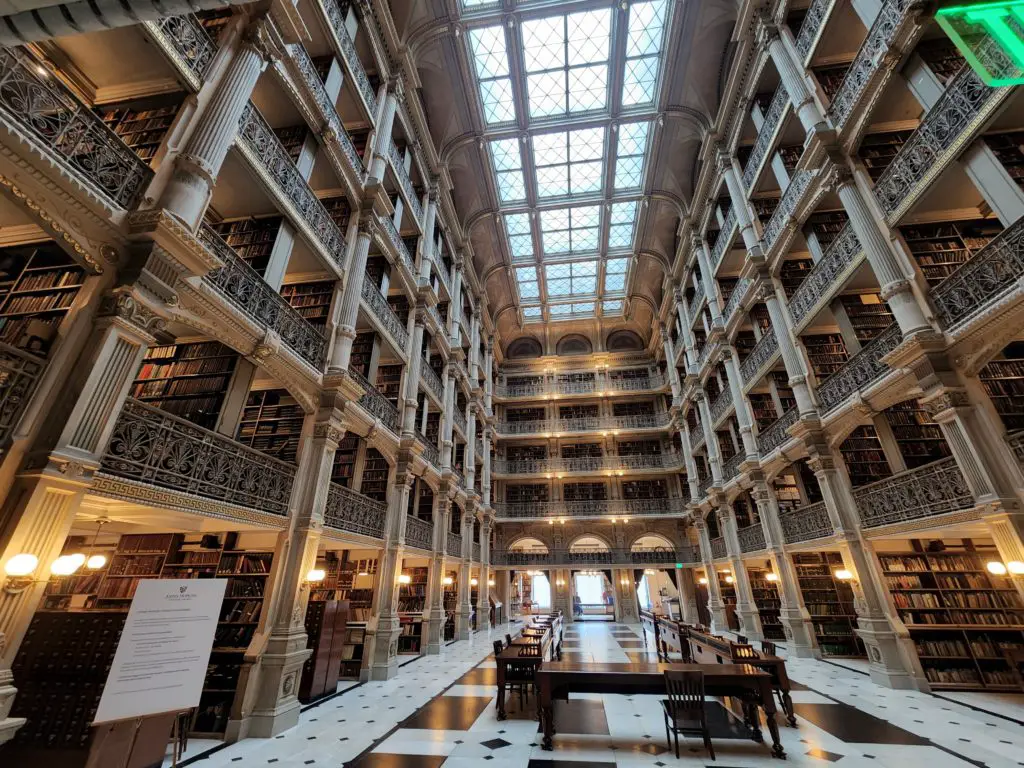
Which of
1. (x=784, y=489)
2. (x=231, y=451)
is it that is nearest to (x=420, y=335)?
(x=231, y=451)

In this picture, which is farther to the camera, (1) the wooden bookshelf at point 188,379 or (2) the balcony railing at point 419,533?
(2) the balcony railing at point 419,533

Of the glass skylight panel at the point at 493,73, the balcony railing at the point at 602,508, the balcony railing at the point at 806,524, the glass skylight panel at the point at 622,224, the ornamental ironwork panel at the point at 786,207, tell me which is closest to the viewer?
the ornamental ironwork panel at the point at 786,207

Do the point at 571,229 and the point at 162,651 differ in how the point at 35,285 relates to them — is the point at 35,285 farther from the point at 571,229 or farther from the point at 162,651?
the point at 571,229

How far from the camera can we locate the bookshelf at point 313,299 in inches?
304

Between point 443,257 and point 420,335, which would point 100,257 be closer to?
point 420,335

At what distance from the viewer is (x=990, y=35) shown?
212 centimetres

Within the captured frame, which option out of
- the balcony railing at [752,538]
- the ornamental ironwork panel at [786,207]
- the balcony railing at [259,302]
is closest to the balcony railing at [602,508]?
the balcony railing at [752,538]

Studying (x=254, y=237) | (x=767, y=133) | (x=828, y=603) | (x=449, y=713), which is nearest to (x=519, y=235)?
(x=767, y=133)

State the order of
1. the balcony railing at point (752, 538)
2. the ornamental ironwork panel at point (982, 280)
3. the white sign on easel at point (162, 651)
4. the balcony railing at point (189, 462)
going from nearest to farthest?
the white sign on easel at point (162, 651), the balcony railing at point (189, 462), the ornamental ironwork panel at point (982, 280), the balcony railing at point (752, 538)

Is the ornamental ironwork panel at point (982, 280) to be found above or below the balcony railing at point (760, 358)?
below

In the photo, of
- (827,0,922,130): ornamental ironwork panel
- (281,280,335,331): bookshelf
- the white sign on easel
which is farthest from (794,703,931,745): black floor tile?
(281,280,335,331): bookshelf

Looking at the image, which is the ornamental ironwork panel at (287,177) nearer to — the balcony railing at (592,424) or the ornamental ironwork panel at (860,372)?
the ornamental ironwork panel at (860,372)

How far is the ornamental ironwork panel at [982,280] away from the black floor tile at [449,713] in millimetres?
7725

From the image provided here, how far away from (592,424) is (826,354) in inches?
471
